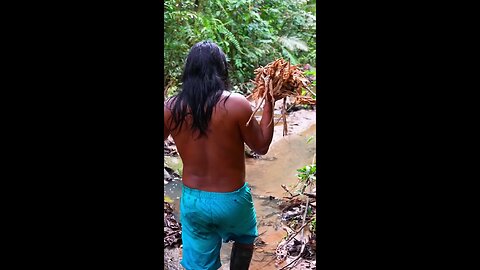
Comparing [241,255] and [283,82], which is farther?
[241,255]

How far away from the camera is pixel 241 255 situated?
2.08m

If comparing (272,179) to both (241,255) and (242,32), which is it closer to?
(241,255)

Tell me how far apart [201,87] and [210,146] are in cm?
23

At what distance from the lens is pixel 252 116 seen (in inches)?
72.1

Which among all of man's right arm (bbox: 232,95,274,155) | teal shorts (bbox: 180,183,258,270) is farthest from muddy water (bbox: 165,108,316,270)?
man's right arm (bbox: 232,95,274,155)

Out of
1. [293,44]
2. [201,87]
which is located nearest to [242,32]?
[293,44]

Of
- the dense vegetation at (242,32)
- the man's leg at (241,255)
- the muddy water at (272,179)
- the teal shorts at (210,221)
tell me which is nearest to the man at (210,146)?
the teal shorts at (210,221)

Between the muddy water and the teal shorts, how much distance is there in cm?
78

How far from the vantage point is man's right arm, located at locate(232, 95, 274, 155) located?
185 centimetres

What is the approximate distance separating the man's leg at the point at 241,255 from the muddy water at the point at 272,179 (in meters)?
0.66

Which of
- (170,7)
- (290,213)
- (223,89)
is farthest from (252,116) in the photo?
(170,7)
